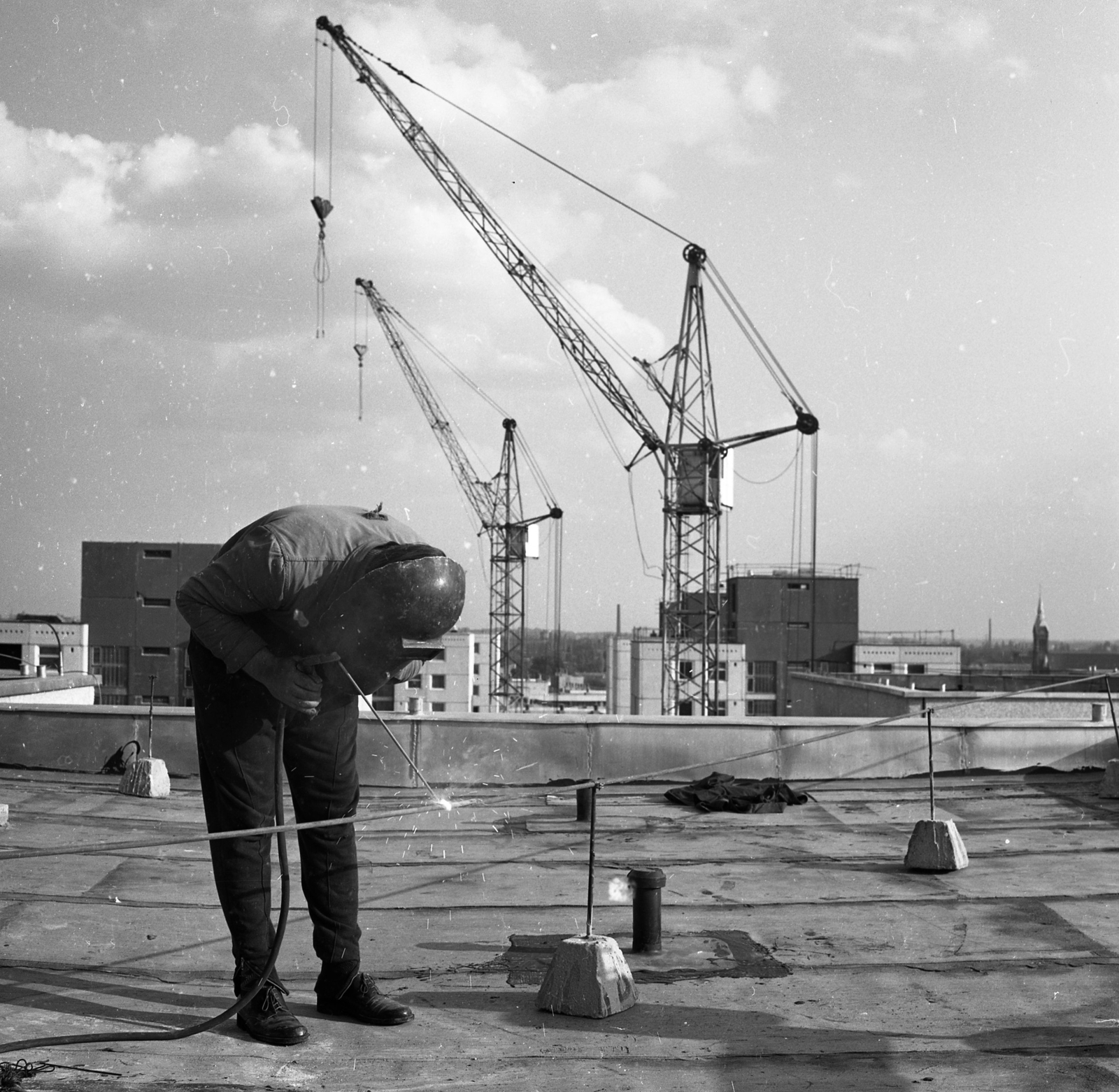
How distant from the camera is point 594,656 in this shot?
182 metres

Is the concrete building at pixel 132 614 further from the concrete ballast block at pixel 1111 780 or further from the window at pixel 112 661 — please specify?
the concrete ballast block at pixel 1111 780

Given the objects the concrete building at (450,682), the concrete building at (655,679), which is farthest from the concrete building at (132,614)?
the concrete building at (655,679)

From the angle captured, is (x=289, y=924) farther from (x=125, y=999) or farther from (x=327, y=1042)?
(x=327, y=1042)

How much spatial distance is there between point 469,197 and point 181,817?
49.8 metres

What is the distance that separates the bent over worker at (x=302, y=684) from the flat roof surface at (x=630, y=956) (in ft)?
0.82

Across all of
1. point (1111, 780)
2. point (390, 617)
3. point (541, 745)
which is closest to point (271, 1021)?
point (390, 617)

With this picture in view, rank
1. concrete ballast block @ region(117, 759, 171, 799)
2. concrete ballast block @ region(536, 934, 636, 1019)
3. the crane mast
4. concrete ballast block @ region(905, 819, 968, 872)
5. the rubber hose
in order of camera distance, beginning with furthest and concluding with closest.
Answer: the crane mast → concrete ballast block @ region(117, 759, 171, 799) → concrete ballast block @ region(905, 819, 968, 872) → concrete ballast block @ region(536, 934, 636, 1019) → the rubber hose

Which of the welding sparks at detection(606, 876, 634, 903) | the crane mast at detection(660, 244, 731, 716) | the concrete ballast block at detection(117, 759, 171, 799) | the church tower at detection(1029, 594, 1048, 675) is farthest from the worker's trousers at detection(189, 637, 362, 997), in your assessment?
the church tower at detection(1029, 594, 1048, 675)

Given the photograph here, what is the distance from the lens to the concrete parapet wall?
34.6 feet

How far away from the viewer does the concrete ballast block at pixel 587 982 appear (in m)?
4.07

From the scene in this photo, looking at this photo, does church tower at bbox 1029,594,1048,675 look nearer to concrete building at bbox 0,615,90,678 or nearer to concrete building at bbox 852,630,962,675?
concrete building at bbox 852,630,962,675

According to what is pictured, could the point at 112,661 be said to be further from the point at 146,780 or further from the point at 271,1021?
the point at 271,1021

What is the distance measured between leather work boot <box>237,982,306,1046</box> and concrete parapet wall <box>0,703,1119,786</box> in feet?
21.3

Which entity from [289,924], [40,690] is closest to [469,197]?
[40,690]
